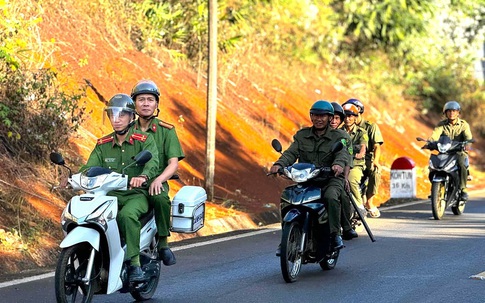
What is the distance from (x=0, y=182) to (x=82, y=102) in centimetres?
443

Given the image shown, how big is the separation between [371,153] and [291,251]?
17.9 feet

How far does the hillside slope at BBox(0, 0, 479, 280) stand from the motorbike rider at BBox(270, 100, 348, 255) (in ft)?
9.54

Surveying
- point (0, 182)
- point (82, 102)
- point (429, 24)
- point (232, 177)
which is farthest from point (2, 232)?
point (429, 24)

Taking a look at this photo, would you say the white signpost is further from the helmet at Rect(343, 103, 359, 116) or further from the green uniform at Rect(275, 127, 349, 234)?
the green uniform at Rect(275, 127, 349, 234)

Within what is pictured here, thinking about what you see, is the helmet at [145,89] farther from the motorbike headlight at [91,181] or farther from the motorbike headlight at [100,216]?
the motorbike headlight at [100,216]

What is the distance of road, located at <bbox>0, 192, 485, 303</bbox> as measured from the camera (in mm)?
9047

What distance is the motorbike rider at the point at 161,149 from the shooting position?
8500 mm

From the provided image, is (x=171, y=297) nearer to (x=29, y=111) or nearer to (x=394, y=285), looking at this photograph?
(x=394, y=285)

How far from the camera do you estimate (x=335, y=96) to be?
96.5 feet

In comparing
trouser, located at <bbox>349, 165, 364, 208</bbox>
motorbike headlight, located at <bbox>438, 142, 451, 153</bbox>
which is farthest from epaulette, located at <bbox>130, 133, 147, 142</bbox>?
motorbike headlight, located at <bbox>438, 142, 451, 153</bbox>

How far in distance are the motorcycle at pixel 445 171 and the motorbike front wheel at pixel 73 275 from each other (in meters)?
9.34

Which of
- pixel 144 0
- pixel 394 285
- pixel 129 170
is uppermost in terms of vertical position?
pixel 144 0

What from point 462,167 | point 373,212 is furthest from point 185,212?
point 462,167

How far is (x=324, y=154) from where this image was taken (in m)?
10.5
